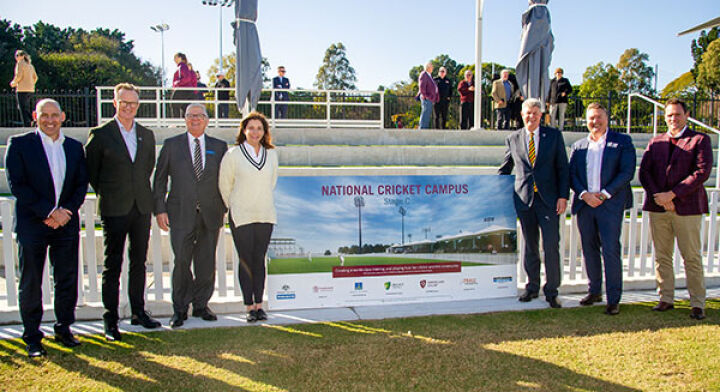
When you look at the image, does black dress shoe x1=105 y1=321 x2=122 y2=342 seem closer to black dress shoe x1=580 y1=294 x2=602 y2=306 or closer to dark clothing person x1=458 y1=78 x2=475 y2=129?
black dress shoe x1=580 y1=294 x2=602 y2=306

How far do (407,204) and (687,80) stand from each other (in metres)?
51.4

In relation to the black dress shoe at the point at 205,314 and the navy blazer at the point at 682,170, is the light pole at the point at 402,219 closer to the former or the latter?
the black dress shoe at the point at 205,314

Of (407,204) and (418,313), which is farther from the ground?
(407,204)

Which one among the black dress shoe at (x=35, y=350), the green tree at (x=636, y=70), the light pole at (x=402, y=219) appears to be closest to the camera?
the black dress shoe at (x=35, y=350)

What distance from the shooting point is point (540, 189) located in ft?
16.6

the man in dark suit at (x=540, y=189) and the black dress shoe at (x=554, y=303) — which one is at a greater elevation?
the man in dark suit at (x=540, y=189)

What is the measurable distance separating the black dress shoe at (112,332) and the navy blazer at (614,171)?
4.46 m

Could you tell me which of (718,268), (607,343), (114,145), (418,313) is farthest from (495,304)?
(114,145)

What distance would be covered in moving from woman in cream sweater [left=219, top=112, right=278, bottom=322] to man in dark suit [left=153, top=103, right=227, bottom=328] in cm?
12

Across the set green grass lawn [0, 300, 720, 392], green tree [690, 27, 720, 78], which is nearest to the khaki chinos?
green grass lawn [0, 300, 720, 392]

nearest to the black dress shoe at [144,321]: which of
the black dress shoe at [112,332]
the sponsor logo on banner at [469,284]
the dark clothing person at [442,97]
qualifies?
the black dress shoe at [112,332]

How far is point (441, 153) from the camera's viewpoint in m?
11.1

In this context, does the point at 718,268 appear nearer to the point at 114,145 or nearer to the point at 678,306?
the point at 678,306

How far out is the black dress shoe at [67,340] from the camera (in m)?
4.01
